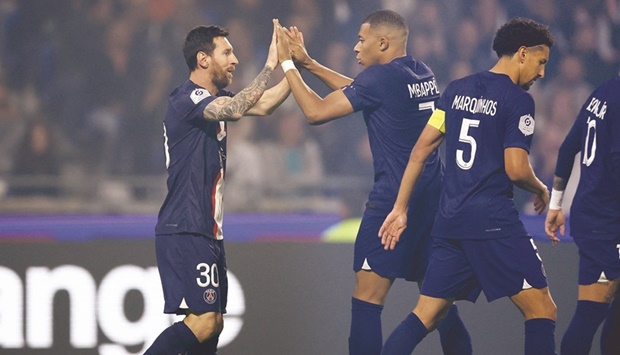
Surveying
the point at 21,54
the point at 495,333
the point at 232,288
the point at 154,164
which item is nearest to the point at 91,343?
the point at 232,288

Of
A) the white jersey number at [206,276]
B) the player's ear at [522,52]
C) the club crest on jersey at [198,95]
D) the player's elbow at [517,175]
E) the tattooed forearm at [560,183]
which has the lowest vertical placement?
the white jersey number at [206,276]

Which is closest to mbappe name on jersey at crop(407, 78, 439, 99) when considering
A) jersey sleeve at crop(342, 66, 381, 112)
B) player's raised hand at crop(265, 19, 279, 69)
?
jersey sleeve at crop(342, 66, 381, 112)

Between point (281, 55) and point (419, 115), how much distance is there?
0.76 meters

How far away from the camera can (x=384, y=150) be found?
527 centimetres

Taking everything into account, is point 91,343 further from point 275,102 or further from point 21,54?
point 21,54

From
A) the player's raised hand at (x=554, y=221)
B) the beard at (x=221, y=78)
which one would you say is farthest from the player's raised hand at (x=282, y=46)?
the player's raised hand at (x=554, y=221)

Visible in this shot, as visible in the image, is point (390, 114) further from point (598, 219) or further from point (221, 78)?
point (598, 219)

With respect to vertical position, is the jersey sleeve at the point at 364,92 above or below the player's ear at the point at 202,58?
below

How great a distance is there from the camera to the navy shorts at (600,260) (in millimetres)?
5004

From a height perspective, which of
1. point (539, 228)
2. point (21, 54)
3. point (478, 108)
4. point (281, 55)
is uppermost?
point (21, 54)

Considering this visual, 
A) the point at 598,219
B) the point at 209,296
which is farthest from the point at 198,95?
the point at 598,219

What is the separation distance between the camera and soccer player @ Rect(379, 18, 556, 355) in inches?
181

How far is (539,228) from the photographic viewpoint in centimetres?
633

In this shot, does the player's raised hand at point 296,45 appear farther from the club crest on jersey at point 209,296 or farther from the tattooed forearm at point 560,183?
the tattooed forearm at point 560,183
